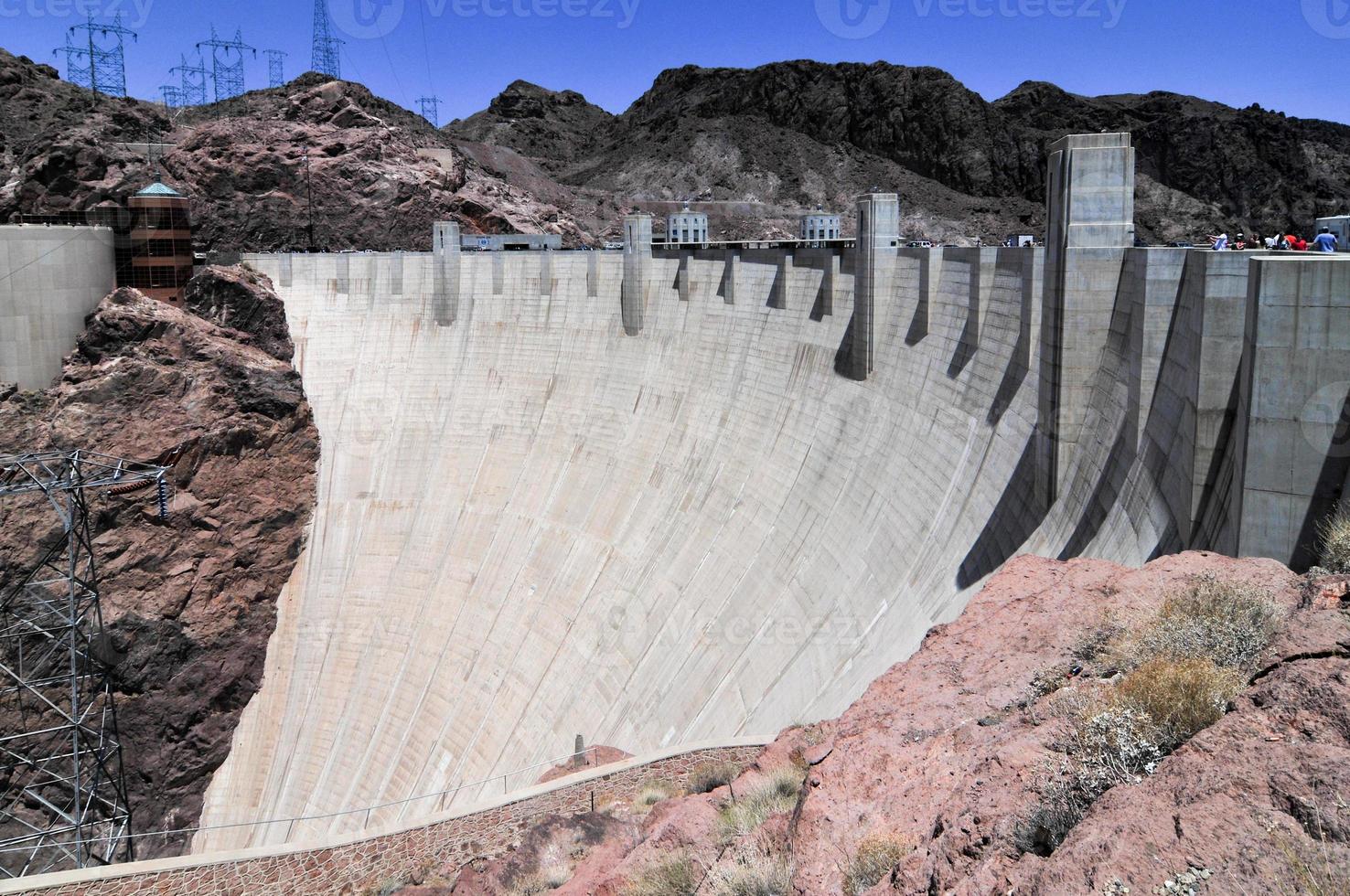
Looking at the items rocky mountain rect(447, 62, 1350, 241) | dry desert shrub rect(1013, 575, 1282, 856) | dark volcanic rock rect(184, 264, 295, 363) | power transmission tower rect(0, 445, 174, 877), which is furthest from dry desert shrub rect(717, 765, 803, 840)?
rocky mountain rect(447, 62, 1350, 241)

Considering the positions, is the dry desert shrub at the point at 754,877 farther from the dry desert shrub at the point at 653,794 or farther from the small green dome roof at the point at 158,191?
the small green dome roof at the point at 158,191

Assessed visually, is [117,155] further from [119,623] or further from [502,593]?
[502,593]

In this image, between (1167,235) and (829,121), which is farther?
(829,121)

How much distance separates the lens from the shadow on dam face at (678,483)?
15055 mm

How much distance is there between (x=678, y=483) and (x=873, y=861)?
24376 mm

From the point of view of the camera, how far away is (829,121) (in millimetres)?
99938

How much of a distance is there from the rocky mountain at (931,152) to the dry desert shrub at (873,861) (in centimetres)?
8062

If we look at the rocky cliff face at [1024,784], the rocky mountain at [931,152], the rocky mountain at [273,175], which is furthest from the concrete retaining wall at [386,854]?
the rocky mountain at [931,152]

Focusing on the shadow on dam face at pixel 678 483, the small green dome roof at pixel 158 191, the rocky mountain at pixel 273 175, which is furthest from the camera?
the rocky mountain at pixel 273 175

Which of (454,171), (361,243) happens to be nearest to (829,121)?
(454,171)

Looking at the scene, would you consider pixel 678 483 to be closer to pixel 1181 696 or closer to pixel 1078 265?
pixel 1078 265

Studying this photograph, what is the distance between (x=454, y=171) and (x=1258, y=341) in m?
47.8

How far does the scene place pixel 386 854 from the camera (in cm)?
1684

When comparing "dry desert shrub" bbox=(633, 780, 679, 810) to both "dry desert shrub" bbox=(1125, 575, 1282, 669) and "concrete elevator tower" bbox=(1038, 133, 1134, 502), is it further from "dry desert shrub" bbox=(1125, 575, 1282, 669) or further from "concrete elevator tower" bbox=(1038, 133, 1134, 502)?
"dry desert shrub" bbox=(1125, 575, 1282, 669)
